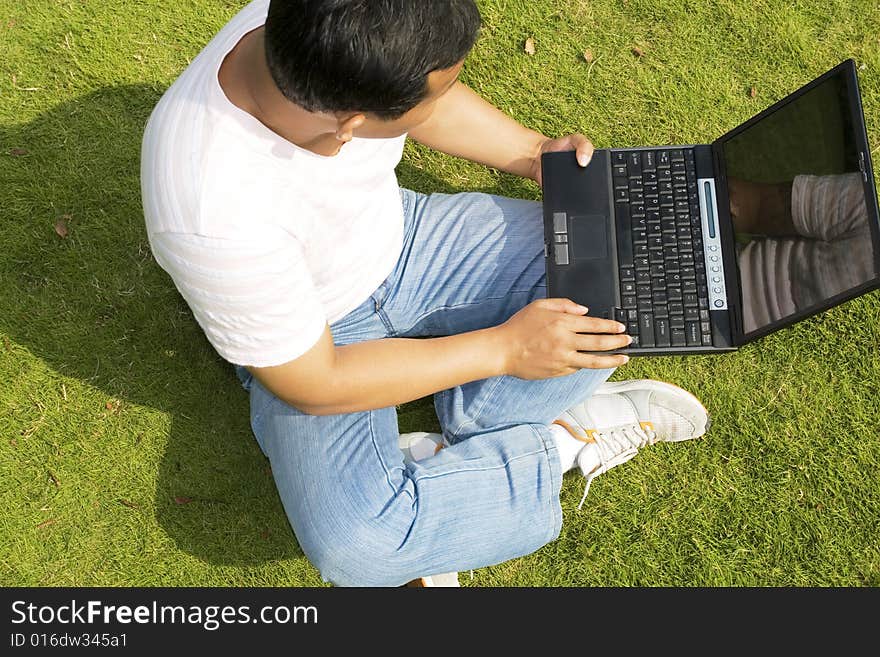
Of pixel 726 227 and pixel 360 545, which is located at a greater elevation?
pixel 726 227

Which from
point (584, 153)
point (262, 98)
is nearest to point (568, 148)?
point (584, 153)

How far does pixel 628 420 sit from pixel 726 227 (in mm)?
1089

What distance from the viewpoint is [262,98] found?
202 centimetres

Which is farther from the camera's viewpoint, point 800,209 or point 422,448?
point 422,448

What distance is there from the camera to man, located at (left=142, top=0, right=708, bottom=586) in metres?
1.93

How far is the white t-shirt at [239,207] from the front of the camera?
2.05 meters

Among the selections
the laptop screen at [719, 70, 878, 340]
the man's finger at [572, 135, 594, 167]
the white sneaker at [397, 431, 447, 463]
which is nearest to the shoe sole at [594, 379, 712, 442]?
the white sneaker at [397, 431, 447, 463]

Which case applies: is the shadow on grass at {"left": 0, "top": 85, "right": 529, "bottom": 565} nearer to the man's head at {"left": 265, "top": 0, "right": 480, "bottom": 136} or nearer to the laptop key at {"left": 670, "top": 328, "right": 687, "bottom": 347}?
the laptop key at {"left": 670, "top": 328, "right": 687, "bottom": 347}

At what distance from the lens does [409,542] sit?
291cm

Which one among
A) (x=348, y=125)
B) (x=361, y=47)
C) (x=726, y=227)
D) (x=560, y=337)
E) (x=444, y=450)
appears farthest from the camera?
(x=444, y=450)

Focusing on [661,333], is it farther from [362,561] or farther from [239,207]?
[239,207]

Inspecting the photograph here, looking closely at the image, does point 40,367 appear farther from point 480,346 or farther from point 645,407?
point 645,407

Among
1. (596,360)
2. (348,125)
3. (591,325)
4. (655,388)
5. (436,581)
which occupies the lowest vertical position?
(436,581)

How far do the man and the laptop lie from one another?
17 cm
